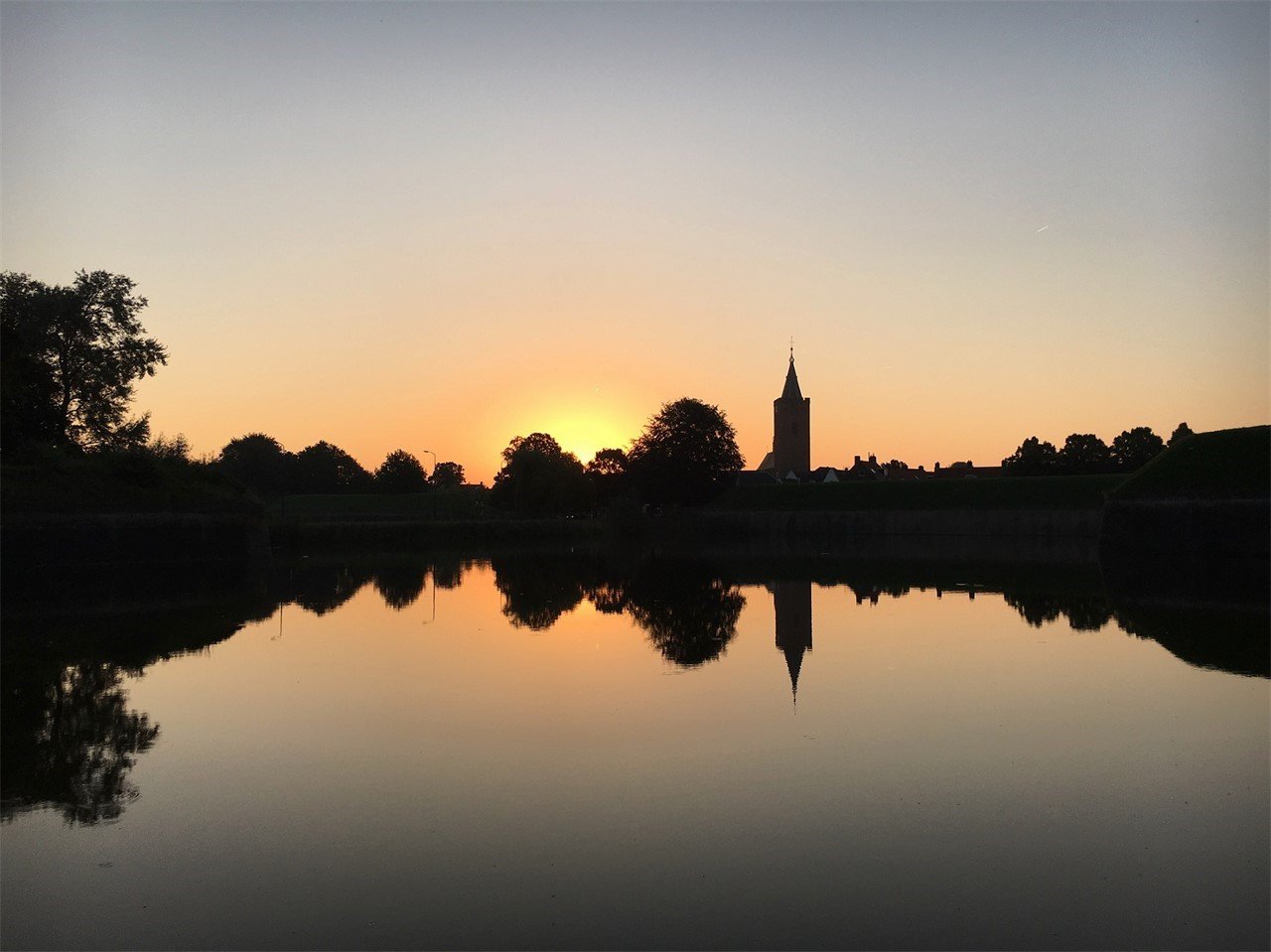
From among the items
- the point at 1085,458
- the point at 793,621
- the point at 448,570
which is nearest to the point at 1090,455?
the point at 1085,458

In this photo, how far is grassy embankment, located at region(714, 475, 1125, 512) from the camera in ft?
259

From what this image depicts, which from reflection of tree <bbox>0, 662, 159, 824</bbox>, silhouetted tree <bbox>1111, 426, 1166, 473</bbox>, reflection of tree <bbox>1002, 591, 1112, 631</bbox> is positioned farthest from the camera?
silhouetted tree <bbox>1111, 426, 1166, 473</bbox>

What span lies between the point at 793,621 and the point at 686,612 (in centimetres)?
359

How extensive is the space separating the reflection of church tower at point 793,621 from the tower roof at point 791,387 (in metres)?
107

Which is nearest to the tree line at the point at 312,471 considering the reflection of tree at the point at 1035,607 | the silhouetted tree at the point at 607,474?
the silhouetted tree at the point at 607,474

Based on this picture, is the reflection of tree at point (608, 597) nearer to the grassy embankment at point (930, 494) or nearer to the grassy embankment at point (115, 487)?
the grassy embankment at point (115, 487)

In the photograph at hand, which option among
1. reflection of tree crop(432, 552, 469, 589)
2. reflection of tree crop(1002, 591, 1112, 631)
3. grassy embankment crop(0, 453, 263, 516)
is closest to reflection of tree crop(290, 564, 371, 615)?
reflection of tree crop(432, 552, 469, 589)

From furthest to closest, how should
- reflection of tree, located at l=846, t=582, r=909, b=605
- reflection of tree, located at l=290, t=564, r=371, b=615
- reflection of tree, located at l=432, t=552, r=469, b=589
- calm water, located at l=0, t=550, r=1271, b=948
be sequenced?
reflection of tree, located at l=432, t=552, r=469, b=589 < reflection of tree, located at l=290, t=564, r=371, b=615 < reflection of tree, located at l=846, t=582, r=909, b=605 < calm water, located at l=0, t=550, r=1271, b=948

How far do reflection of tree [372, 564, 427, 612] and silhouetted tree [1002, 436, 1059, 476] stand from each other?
279ft

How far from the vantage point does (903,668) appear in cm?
1823

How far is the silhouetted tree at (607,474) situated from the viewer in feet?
404

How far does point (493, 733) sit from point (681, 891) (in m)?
5.92

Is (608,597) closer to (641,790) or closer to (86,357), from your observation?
(641,790)

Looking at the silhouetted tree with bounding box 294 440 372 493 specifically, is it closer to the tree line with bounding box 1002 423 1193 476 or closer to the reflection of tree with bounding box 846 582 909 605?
the tree line with bounding box 1002 423 1193 476
